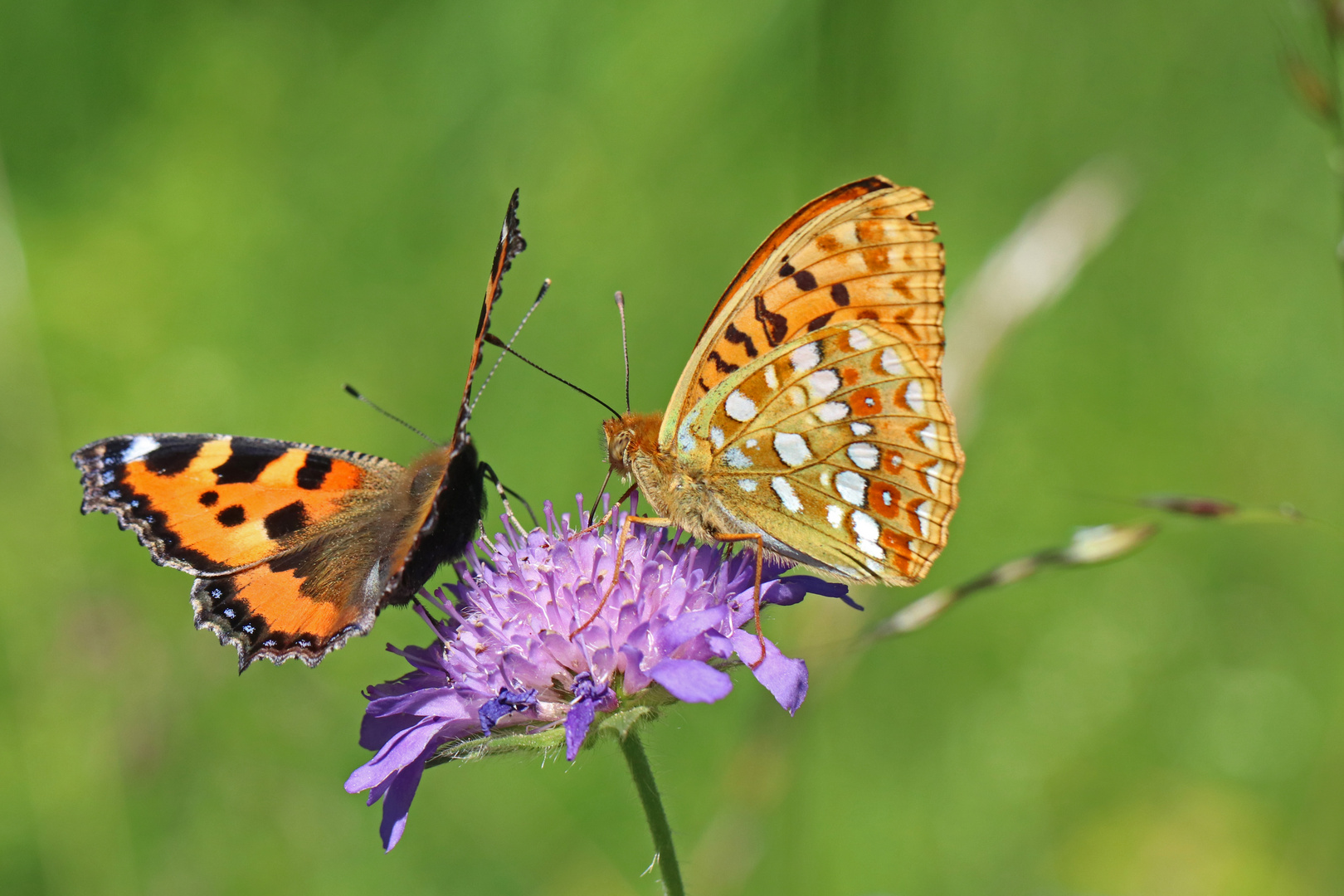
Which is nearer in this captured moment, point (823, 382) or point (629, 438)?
point (823, 382)

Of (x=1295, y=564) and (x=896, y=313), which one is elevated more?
(x=896, y=313)

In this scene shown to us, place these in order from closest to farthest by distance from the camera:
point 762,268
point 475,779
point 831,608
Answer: point 762,268 → point 831,608 → point 475,779

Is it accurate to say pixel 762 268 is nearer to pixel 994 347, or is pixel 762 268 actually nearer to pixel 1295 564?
pixel 994 347

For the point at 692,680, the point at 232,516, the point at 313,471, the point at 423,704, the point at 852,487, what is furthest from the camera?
the point at 313,471

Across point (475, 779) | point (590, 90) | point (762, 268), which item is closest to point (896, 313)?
point (762, 268)

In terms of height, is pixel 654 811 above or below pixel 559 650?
below

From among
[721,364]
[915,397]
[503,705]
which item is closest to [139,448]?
[503,705]

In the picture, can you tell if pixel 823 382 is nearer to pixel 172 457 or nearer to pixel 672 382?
pixel 172 457

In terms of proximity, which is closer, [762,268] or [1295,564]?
[762,268]
